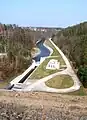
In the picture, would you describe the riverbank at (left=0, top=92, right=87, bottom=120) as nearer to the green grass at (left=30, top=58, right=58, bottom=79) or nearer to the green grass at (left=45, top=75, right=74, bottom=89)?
the green grass at (left=45, top=75, right=74, bottom=89)

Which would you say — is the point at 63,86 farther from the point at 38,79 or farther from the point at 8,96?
the point at 8,96

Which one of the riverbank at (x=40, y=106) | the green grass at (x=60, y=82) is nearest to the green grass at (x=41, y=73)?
the green grass at (x=60, y=82)

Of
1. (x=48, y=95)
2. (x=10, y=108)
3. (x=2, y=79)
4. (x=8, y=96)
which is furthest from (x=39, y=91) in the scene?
(x=2, y=79)

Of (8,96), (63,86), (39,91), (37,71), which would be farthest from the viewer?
(37,71)

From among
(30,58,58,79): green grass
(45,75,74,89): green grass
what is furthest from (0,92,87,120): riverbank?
(30,58,58,79): green grass

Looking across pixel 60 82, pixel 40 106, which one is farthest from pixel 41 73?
Result: pixel 40 106

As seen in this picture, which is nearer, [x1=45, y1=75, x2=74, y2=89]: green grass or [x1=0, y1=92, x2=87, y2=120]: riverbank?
[x1=0, y1=92, x2=87, y2=120]: riverbank

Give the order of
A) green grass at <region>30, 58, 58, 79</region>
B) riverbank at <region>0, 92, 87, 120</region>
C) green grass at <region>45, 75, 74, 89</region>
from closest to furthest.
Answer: riverbank at <region>0, 92, 87, 120</region>, green grass at <region>45, 75, 74, 89</region>, green grass at <region>30, 58, 58, 79</region>

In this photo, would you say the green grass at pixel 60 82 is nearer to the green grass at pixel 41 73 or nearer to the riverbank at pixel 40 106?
the green grass at pixel 41 73

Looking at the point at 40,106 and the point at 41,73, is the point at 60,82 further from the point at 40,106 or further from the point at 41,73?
the point at 40,106
